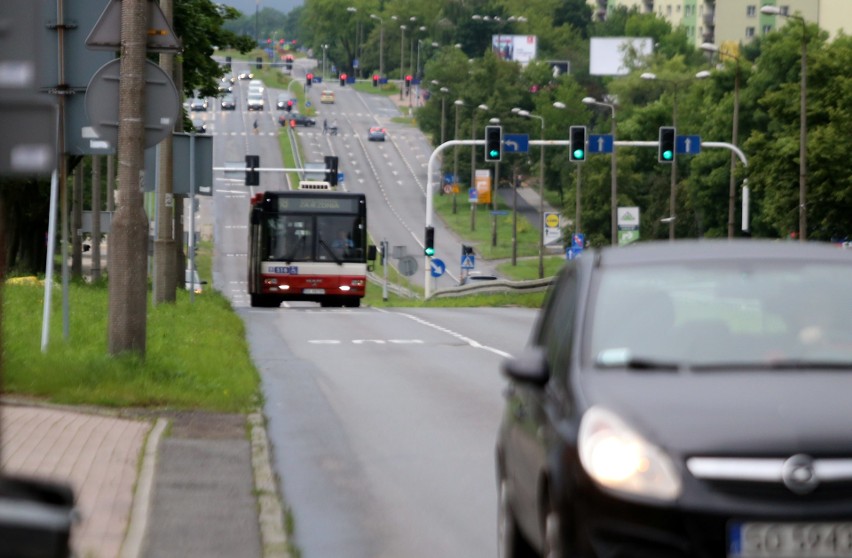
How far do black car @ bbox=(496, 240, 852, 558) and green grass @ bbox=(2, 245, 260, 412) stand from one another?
7540mm

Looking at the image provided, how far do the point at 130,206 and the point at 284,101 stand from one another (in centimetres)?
16671

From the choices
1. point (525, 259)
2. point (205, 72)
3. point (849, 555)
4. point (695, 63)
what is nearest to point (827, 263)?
point (849, 555)

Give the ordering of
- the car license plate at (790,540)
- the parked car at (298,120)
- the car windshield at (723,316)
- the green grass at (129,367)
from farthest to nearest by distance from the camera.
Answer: the parked car at (298,120), the green grass at (129,367), the car windshield at (723,316), the car license plate at (790,540)

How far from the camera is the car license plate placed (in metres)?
5.80

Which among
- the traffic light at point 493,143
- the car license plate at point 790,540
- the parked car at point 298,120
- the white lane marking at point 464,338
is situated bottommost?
the white lane marking at point 464,338

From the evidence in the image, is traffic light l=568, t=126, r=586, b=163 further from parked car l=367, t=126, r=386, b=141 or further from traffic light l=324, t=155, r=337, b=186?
parked car l=367, t=126, r=386, b=141

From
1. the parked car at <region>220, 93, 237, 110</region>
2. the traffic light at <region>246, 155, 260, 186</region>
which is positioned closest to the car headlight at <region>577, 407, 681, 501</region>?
the traffic light at <region>246, 155, 260, 186</region>

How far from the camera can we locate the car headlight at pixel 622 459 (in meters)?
5.87

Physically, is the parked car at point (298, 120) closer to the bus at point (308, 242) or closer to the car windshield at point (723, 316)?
the bus at point (308, 242)

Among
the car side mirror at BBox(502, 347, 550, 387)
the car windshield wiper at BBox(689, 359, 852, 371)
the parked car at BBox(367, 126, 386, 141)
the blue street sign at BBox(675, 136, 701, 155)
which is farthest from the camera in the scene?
the parked car at BBox(367, 126, 386, 141)

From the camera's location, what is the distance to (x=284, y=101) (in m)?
182

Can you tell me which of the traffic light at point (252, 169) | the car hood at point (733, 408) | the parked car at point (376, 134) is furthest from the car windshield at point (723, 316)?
the parked car at point (376, 134)

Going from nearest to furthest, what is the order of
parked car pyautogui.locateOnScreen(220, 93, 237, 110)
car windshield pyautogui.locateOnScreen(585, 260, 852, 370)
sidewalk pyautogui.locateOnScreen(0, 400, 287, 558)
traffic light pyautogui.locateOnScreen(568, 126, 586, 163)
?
1. car windshield pyautogui.locateOnScreen(585, 260, 852, 370)
2. sidewalk pyautogui.locateOnScreen(0, 400, 287, 558)
3. traffic light pyautogui.locateOnScreen(568, 126, 586, 163)
4. parked car pyautogui.locateOnScreen(220, 93, 237, 110)

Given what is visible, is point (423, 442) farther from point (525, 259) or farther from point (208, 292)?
point (525, 259)
